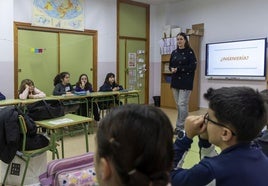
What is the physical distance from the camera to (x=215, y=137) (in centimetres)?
100

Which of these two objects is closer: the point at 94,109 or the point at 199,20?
Result: the point at 94,109

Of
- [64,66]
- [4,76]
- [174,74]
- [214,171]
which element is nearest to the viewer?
[214,171]

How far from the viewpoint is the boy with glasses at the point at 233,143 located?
2.97 ft

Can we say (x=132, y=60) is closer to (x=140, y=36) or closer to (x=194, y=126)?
(x=140, y=36)

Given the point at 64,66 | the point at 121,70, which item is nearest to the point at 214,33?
the point at 121,70

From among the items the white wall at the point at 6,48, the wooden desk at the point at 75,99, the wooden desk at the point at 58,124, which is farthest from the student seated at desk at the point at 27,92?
the wooden desk at the point at 58,124

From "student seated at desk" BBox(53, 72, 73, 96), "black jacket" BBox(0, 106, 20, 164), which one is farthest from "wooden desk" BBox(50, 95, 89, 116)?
"black jacket" BBox(0, 106, 20, 164)

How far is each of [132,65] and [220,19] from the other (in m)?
2.44

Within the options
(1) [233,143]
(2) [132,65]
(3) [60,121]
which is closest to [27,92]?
(3) [60,121]

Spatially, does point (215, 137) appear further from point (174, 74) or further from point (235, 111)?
point (174, 74)

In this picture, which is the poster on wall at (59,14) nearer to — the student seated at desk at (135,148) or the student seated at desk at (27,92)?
the student seated at desk at (27,92)

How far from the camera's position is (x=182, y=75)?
4453mm

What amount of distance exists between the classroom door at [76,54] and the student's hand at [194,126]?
Result: 18.6ft

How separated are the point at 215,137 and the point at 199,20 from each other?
6753mm
